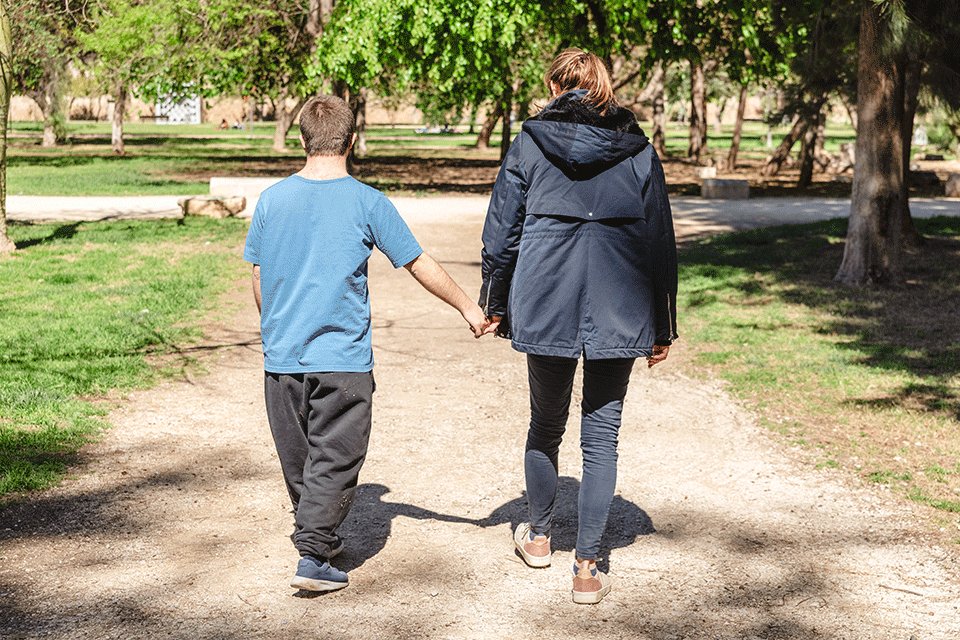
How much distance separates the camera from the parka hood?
318cm

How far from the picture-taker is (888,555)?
383 cm

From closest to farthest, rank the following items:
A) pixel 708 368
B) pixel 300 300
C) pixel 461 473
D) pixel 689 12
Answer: pixel 300 300
pixel 461 473
pixel 708 368
pixel 689 12

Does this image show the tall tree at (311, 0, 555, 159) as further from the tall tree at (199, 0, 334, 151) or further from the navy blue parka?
the navy blue parka

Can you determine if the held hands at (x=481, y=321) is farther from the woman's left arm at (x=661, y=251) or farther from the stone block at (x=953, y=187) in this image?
the stone block at (x=953, y=187)

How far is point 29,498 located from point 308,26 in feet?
57.4

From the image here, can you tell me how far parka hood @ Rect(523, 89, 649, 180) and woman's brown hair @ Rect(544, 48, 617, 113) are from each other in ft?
0.08

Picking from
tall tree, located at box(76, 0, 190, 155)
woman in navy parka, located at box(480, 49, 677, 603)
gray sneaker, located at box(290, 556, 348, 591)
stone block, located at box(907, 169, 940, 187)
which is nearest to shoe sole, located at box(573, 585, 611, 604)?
woman in navy parka, located at box(480, 49, 677, 603)

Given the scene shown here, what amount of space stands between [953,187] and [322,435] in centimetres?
2093

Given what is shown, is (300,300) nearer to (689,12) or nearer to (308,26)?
(689,12)

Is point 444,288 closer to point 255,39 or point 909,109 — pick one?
point 909,109

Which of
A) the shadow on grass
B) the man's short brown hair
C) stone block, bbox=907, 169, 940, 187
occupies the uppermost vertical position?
the man's short brown hair

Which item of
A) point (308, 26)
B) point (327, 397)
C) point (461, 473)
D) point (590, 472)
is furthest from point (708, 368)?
point (308, 26)

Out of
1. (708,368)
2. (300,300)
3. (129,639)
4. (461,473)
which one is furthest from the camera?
(708,368)

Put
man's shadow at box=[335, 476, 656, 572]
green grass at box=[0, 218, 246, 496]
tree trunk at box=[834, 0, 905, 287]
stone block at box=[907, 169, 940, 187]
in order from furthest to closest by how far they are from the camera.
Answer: stone block at box=[907, 169, 940, 187] < tree trunk at box=[834, 0, 905, 287] < green grass at box=[0, 218, 246, 496] < man's shadow at box=[335, 476, 656, 572]
